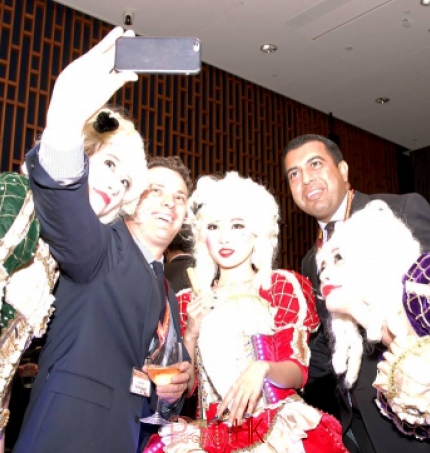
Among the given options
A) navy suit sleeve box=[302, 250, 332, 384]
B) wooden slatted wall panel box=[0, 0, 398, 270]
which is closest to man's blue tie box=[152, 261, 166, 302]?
navy suit sleeve box=[302, 250, 332, 384]

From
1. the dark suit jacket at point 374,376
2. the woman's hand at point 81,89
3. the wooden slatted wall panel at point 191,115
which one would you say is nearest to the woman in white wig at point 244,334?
the dark suit jacket at point 374,376

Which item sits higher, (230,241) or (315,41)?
(315,41)

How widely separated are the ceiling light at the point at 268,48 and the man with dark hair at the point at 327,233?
263 centimetres

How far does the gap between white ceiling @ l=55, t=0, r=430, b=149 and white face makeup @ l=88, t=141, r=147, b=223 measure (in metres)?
3.10

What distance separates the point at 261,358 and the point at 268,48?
13.1 feet

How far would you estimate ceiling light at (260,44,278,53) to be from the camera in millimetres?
5062

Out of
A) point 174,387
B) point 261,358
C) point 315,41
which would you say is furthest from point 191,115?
point 174,387

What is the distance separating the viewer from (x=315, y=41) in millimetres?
5008

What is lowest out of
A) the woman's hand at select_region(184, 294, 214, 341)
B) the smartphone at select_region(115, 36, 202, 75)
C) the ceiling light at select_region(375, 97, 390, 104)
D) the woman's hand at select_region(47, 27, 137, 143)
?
the woman's hand at select_region(184, 294, 214, 341)

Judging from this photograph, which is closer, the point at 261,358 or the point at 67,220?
the point at 67,220

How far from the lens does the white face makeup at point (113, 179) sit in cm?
150

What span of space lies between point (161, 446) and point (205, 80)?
444cm

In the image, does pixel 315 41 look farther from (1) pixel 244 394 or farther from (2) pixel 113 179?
(1) pixel 244 394

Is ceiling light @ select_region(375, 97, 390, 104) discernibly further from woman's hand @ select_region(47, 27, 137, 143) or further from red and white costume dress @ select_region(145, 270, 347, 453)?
woman's hand @ select_region(47, 27, 137, 143)
